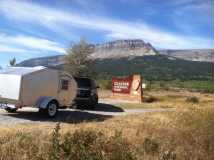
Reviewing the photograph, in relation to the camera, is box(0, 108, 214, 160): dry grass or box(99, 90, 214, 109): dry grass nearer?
box(0, 108, 214, 160): dry grass

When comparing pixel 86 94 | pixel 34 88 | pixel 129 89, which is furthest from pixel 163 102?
pixel 34 88

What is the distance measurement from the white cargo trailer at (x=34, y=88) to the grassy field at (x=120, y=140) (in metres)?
3.13

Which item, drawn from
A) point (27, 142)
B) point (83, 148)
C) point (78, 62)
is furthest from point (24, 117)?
point (78, 62)

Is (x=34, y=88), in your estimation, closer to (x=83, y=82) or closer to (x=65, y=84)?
(x=65, y=84)

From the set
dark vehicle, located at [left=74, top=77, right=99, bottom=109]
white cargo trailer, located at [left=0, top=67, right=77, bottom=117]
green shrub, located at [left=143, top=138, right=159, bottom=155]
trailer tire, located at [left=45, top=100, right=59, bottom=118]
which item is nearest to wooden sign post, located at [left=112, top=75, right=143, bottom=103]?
dark vehicle, located at [left=74, top=77, right=99, bottom=109]

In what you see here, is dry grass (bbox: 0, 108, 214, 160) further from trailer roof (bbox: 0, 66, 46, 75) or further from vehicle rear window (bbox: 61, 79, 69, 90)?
vehicle rear window (bbox: 61, 79, 69, 90)

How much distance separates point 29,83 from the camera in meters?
16.2

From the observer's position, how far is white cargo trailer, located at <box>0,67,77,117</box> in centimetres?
1603

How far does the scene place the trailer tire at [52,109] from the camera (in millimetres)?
17172

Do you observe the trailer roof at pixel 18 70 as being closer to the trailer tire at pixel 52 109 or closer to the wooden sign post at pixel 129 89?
the trailer tire at pixel 52 109

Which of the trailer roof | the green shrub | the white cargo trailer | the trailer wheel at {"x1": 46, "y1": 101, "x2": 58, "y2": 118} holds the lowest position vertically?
the green shrub

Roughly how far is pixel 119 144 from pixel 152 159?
41.5 inches

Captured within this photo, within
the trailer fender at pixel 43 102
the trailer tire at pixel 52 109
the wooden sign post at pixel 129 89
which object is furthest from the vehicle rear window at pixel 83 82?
the wooden sign post at pixel 129 89

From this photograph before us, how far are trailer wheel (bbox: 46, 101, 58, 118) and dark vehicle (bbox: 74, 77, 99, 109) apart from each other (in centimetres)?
524
